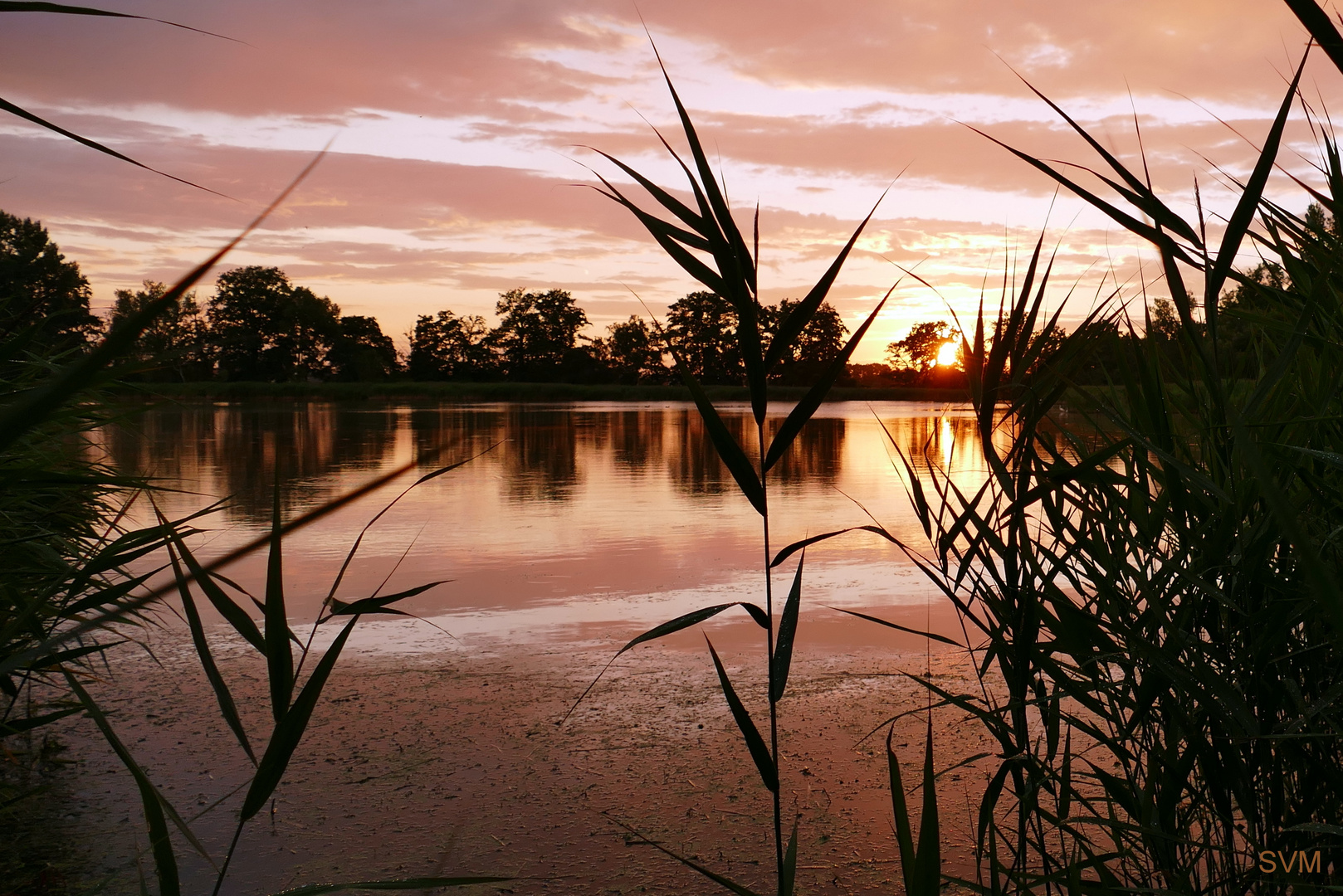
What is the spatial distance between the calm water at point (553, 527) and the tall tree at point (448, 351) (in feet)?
178

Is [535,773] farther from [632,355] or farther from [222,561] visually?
[632,355]

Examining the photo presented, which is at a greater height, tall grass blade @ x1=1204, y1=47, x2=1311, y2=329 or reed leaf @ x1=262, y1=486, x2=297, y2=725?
tall grass blade @ x1=1204, y1=47, x2=1311, y2=329

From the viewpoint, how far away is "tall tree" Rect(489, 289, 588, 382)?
230ft

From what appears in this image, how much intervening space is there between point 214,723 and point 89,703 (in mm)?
2943

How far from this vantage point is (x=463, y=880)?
44.2 inches

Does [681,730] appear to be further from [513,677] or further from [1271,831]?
[1271,831]

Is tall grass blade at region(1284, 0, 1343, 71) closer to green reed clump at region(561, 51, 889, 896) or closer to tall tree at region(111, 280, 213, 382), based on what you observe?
green reed clump at region(561, 51, 889, 896)

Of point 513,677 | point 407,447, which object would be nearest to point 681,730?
point 513,677

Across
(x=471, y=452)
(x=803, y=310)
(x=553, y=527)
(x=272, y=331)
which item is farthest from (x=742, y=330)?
(x=272, y=331)

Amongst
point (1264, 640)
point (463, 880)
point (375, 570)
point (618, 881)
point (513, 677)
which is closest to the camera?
point (463, 880)

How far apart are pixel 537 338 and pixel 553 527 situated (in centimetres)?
6402

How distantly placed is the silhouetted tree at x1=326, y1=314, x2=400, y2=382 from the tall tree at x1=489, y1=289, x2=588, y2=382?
27.2 ft

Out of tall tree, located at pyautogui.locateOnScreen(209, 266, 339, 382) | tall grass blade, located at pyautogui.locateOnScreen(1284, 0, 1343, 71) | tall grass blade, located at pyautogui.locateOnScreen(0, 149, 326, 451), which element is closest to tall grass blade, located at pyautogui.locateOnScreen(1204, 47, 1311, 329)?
tall grass blade, located at pyautogui.locateOnScreen(1284, 0, 1343, 71)

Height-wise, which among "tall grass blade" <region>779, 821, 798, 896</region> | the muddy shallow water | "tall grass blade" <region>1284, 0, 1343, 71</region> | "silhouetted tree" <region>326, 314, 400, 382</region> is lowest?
the muddy shallow water
